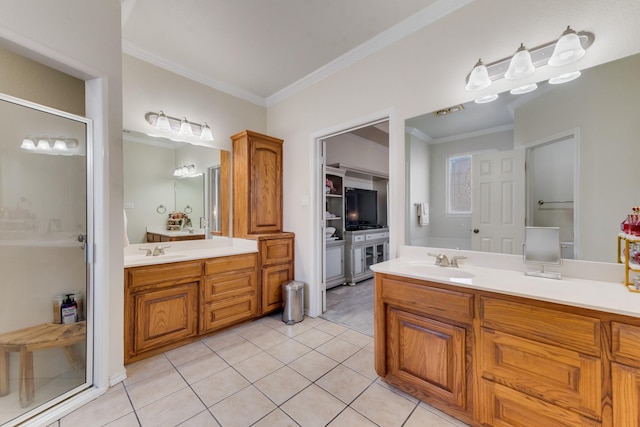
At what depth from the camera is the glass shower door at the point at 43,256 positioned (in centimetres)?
162

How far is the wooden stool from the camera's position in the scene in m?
1.58

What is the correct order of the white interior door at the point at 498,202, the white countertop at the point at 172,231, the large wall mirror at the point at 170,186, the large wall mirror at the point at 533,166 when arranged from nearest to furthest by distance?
the large wall mirror at the point at 533,166
the white interior door at the point at 498,202
the large wall mirror at the point at 170,186
the white countertop at the point at 172,231

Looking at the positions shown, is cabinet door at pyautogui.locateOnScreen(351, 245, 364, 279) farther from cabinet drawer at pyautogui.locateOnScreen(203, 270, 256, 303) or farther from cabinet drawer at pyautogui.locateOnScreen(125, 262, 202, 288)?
cabinet drawer at pyautogui.locateOnScreen(125, 262, 202, 288)

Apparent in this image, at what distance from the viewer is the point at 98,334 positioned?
1.73m

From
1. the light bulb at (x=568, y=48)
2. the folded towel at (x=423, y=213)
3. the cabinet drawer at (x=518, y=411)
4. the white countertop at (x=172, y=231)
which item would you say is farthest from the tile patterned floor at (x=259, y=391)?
the light bulb at (x=568, y=48)

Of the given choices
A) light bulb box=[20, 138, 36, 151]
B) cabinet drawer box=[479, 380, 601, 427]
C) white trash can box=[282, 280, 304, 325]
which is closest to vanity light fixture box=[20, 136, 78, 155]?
light bulb box=[20, 138, 36, 151]

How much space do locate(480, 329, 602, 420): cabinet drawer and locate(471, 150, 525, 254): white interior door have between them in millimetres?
692

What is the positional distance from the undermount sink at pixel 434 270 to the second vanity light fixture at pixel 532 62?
127cm

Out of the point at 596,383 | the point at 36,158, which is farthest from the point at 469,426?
the point at 36,158

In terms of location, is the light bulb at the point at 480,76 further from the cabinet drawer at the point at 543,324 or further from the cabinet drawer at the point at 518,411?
the cabinet drawer at the point at 518,411

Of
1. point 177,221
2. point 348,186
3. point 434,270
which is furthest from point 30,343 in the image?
point 348,186

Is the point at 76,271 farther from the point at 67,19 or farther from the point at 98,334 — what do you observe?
the point at 67,19

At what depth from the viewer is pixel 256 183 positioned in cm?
300

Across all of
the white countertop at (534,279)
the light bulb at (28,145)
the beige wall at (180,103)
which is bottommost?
the white countertop at (534,279)
